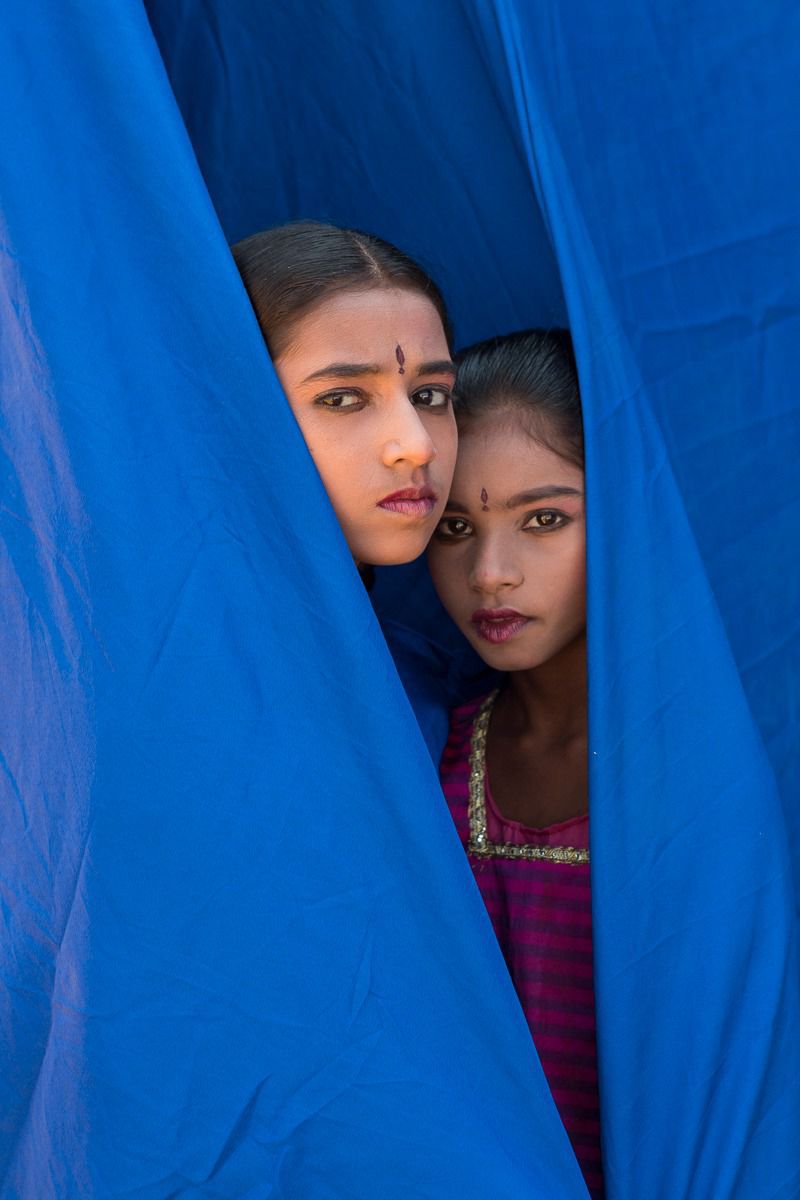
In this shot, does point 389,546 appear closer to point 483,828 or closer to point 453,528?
point 453,528

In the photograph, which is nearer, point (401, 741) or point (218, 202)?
point (401, 741)

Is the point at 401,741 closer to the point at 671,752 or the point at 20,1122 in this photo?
the point at 671,752

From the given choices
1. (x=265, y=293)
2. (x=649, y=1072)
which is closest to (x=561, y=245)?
(x=265, y=293)

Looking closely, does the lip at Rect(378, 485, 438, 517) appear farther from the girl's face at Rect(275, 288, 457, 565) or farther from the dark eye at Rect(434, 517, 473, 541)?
the dark eye at Rect(434, 517, 473, 541)

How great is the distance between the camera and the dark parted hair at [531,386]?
1494 millimetres

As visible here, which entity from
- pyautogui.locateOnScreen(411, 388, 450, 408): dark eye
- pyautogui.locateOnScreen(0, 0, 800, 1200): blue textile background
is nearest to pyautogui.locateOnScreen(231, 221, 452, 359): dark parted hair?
pyautogui.locateOnScreen(411, 388, 450, 408): dark eye

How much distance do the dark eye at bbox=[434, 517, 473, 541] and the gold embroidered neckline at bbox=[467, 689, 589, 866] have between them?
23cm

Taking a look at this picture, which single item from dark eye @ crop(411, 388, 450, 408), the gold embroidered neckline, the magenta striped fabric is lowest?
the magenta striped fabric

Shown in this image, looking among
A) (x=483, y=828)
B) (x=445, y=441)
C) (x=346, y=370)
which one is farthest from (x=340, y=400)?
(x=483, y=828)

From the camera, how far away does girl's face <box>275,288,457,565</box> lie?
50.1 inches

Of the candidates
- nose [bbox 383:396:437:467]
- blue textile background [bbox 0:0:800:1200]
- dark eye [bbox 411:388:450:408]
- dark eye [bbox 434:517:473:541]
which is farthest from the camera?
dark eye [bbox 434:517:473:541]

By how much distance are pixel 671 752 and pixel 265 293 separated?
1.89 ft

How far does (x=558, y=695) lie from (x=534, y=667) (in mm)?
42

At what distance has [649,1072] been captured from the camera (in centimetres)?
118
